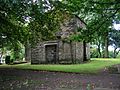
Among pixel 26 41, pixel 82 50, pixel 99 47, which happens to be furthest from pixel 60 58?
pixel 99 47

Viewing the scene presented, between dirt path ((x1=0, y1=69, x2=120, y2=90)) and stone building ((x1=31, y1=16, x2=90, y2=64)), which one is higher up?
stone building ((x1=31, y1=16, x2=90, y2=64))

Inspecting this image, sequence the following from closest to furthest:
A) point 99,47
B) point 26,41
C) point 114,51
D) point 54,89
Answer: point 54,89 < point 26,41 < point 99,47 < point 114,51

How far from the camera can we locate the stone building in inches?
1189

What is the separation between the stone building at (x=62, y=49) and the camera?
3020 cm

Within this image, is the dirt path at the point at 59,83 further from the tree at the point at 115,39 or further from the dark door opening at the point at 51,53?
the tree at the point at 115,39

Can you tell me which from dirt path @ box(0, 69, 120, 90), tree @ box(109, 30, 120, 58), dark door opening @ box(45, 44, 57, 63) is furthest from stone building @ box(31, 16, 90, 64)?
tree @ box(109, 30, 120, 58)

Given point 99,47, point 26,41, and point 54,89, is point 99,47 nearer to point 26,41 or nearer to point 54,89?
point 26,41

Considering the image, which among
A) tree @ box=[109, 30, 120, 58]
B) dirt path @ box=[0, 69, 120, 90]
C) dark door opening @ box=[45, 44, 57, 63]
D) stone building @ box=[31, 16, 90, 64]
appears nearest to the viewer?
dirt path @ box=[0, 69, 120, 90]

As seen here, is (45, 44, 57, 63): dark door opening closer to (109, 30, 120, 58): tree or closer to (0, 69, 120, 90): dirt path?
(0, 69, 120, 90): dirt path

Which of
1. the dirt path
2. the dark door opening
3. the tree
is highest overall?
the tree

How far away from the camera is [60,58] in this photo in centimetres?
3056

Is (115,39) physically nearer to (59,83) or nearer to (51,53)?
(51,53)

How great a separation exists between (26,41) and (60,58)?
811cm

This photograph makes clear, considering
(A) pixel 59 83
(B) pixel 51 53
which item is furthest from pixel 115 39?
(A) pixel 59 83
